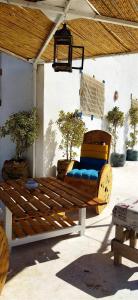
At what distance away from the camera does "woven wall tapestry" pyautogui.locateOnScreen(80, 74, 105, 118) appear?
798 cm

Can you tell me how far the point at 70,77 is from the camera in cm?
731

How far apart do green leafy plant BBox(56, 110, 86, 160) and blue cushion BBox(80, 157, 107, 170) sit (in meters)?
1.10

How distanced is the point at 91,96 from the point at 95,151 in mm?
3230

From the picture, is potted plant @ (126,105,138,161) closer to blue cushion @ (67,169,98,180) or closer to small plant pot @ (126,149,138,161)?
small plant pot @ (126,149,138,161)

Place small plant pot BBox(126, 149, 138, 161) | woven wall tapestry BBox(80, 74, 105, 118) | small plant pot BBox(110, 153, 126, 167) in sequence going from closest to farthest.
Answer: woven wall tapestry BBox(80, 74, 105, 118)
small plant pot BBox(110, 153, 126, 167)
small plant pot BBox(126, 149, 138, 161)

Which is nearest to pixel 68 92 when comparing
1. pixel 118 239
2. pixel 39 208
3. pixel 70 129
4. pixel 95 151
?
pixel 70 129

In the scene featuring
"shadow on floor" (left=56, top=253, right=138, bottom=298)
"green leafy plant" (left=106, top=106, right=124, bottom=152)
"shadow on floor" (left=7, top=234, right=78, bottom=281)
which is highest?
"green leafy plant" (left=106, top=106, right=124, bottom=152)

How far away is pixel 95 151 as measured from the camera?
5.64 m

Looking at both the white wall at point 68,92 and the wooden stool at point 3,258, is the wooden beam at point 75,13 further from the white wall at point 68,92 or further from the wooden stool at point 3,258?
the white wall at point 68,92

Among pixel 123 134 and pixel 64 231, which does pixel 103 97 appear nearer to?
pixel 123 134

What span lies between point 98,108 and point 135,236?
620cm

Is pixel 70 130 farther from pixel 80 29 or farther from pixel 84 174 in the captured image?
pixel 80 29

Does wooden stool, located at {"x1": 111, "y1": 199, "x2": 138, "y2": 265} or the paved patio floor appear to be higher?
wooden stool, located at {"x1": 111, "y1": 199, "x2": 138, "y2": 265}

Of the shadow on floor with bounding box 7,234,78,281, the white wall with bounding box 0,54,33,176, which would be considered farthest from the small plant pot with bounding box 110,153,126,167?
the shadow on floor with bounding box 7,234,78,281
